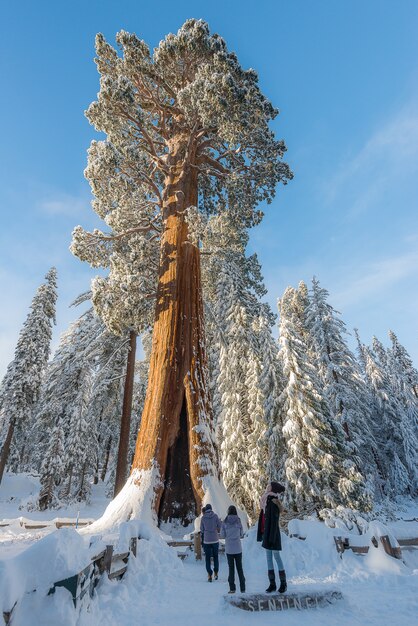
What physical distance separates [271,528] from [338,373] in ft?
68.2

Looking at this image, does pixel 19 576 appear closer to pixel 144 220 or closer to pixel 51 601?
pixel 51 601

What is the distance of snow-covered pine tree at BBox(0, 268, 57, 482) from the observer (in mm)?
26047

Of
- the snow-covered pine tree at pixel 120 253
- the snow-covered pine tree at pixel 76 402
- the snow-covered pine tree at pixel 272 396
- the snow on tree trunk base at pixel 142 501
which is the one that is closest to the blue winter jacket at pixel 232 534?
the snow on tree trunk base at pixel 142 501

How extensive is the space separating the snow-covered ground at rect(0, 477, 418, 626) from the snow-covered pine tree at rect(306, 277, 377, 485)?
16647mm

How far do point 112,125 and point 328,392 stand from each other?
21.4 m

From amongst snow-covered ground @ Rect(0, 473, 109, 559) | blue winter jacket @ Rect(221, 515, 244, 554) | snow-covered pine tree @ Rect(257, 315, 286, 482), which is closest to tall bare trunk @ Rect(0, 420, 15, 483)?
snow-covered ground @ Rect(0, 473, 109, 559)

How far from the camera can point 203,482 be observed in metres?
8.81

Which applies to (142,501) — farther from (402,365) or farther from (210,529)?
(402,365)

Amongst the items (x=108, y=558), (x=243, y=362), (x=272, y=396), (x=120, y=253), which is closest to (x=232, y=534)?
(x=108, y=558)

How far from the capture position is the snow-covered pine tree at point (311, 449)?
49.1 ft

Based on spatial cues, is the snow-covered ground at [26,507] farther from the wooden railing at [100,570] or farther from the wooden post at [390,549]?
the wooden post at [390,549]

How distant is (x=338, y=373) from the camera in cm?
2456

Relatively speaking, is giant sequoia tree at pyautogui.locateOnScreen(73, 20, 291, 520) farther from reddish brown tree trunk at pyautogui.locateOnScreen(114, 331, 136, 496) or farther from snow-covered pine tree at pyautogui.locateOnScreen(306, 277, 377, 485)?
snow-covered pine tree at pyautogui.locateOnScreen(306, 277, 377, 485)

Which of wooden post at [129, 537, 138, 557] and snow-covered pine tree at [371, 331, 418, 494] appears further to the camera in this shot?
snow-covered pine tree at [371, 331, 418, 494]
